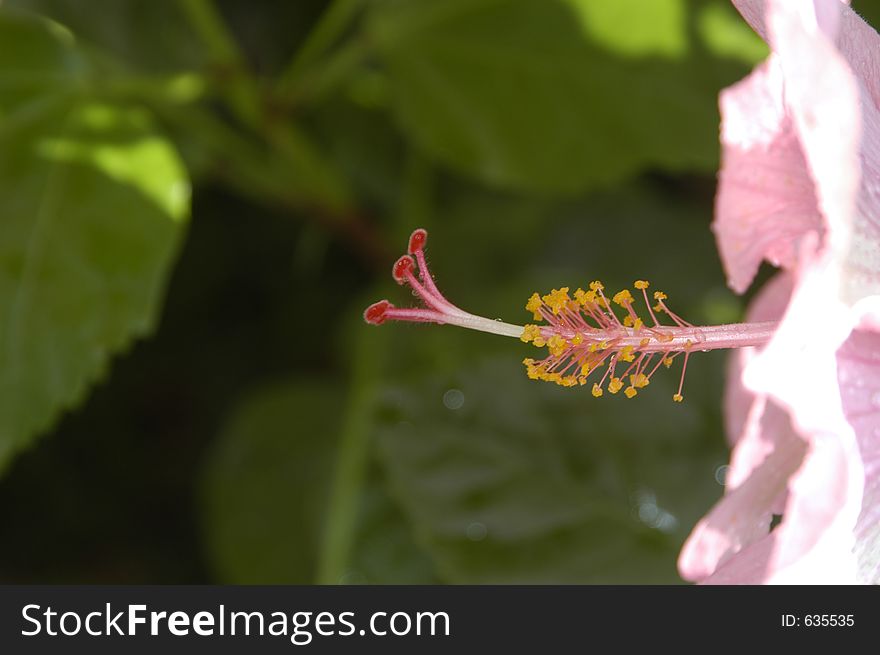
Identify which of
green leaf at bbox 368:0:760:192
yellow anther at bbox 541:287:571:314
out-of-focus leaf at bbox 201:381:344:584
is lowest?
yellow anther at bbox 541:287:571:314

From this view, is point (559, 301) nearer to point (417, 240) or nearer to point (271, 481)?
point (417, 240)

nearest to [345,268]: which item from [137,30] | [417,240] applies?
[137,30]

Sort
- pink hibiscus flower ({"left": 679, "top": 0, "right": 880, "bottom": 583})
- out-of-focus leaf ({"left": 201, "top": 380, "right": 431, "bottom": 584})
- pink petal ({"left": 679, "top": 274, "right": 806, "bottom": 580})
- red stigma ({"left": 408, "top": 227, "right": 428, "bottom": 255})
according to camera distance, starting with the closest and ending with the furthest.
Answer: pink hibiscus flower ({"left": 679, "top": 0, "right": 880, "bottom": 583})
pink petal ({"left": 679, "top": 274, "right": 806, "bottom": 580})
red stigma ({"left": 408, "top": 227, "right": 428, "bottom": 255})
out-of-focus leaf ({"left": 201, "top": 380, "right": 431, "bottom": 584})

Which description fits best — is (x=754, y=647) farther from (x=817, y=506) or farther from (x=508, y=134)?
(x=508, y=134)

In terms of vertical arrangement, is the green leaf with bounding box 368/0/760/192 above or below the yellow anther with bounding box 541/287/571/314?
above

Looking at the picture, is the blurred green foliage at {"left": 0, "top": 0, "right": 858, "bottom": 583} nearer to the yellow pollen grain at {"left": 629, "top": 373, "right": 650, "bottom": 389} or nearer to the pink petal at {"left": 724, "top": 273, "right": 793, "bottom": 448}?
Result: the pink petal at {"left": 724, "top": 273, "right": 793, "bottom": 448}

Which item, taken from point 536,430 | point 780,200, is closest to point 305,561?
point 536,430

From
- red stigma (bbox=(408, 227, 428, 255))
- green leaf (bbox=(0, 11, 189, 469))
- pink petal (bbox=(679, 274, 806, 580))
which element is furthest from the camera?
green leaf (bbox=(0, 11, 189, 469))

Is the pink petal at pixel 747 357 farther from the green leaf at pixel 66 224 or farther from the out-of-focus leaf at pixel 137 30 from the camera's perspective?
the out-of-focus leaf at pixel 137 30

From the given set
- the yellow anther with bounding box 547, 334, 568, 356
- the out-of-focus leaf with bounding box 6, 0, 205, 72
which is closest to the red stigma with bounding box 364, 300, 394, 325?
the yellow anther with bounding box 547, 334, 568, 356
